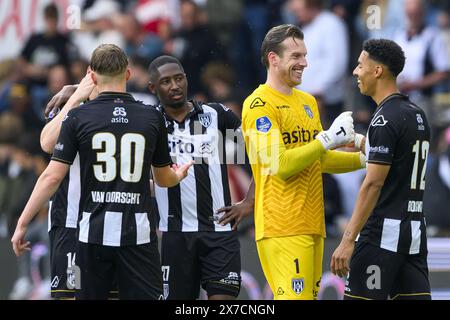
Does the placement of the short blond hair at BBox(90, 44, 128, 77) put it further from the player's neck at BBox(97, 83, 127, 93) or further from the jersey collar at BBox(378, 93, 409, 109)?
the jersey collar at BBox(378, 93, 409, 109)

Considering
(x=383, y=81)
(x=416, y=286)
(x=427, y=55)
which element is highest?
(x=427, y=55)

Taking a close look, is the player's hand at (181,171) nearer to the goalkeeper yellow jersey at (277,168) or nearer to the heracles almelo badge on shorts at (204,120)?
the goalkeeper yellow jersey at (277,168)

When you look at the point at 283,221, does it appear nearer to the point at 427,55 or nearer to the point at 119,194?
the point at 119,194

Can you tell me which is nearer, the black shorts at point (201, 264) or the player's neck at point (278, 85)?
the player's neck at point (278, 85)

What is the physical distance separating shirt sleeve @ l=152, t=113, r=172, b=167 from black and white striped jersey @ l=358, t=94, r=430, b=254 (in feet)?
4.83

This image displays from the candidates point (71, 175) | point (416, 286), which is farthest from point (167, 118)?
point (416, 286)

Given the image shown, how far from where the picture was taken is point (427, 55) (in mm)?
12562

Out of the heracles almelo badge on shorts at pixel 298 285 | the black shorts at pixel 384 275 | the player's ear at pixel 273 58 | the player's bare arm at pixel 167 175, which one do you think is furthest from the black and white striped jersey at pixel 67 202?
the black shorts at pixel 384 275

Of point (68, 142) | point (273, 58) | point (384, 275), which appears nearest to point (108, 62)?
point (68, 142)

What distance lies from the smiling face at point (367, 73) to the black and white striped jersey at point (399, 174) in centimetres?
18

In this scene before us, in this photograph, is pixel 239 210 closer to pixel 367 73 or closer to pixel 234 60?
pixel 367 73

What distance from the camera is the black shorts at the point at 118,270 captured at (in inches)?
301

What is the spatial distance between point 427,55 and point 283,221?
5.23 metres

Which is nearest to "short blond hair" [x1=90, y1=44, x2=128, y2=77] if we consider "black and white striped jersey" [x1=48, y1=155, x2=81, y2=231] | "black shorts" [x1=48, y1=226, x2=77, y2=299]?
"black and white striped jersey" [x1=48, y1=155, x2=81, y2=231]
